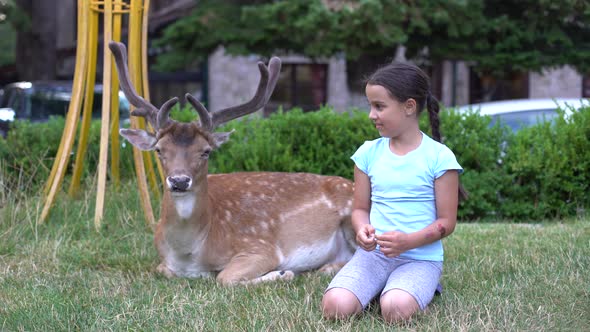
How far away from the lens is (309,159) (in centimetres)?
770

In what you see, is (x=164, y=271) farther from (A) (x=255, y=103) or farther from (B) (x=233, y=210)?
(A) (x=255, y=103)

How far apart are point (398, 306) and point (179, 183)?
4.68 ft

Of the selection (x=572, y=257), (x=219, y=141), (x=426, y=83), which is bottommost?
(x=572, y=257)

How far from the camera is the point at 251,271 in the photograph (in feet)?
16.5

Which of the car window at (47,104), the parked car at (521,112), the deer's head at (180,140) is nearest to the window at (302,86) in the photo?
the car window at (47,104)

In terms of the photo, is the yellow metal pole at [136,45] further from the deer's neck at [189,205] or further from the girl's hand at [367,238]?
the girl's hand at [367,238]

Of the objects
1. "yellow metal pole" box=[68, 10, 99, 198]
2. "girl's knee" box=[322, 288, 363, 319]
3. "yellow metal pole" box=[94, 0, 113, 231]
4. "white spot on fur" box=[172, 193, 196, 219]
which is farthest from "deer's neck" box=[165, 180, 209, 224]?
"yellow metal pole" box=[68, 10, 99, 198]

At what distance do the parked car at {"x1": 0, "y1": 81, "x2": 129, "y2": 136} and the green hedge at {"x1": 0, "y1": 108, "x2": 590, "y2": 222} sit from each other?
330 cm

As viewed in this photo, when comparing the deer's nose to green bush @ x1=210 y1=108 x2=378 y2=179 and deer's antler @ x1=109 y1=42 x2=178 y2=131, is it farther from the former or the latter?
green bush @ x1=210 y1=108 x2=378 y2=179

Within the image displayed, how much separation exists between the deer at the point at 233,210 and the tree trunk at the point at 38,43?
13.2m

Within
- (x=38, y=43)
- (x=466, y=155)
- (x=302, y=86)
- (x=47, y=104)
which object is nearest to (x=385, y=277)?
(x=466, y=155)

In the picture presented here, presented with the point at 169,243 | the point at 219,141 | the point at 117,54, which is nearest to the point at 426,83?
the point at 219,141

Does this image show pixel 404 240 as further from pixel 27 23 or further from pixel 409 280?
pixel 27 23

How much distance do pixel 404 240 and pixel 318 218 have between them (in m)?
1.83
